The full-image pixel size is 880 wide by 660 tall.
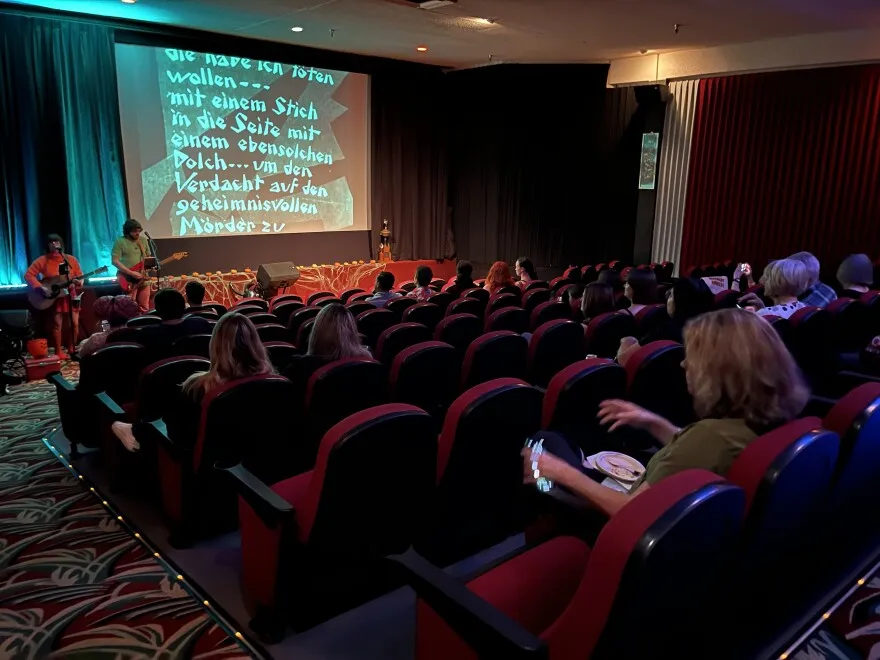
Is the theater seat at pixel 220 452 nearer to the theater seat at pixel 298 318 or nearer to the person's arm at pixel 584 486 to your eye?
the person's arm at pixel 584 486

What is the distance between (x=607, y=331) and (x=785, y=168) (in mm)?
7138

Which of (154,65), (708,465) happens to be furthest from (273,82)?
(708,465)

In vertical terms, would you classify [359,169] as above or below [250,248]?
above

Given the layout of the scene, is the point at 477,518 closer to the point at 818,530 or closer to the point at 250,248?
the point at 818,530

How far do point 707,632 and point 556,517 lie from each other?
1.78 feet

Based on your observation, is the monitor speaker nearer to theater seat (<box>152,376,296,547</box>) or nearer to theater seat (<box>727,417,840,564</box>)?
theater seat (<box>152,376,296,547</box>)

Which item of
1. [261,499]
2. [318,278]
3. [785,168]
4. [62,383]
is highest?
[785,168]

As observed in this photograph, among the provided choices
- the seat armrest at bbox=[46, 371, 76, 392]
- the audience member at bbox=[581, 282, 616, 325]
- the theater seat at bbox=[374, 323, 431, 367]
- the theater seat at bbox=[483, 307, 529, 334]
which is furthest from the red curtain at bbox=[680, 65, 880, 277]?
the seat armrest at bbox=[46, 371, 76, 392]

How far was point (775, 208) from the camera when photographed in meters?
9.73

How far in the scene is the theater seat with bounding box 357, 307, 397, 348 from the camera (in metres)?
4.77

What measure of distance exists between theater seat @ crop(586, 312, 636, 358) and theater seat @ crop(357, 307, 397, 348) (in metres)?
1.54

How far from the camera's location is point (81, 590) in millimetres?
2604

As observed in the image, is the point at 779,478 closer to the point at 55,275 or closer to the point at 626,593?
the point at 626,593

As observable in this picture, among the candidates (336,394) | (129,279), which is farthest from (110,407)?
(129,279)
